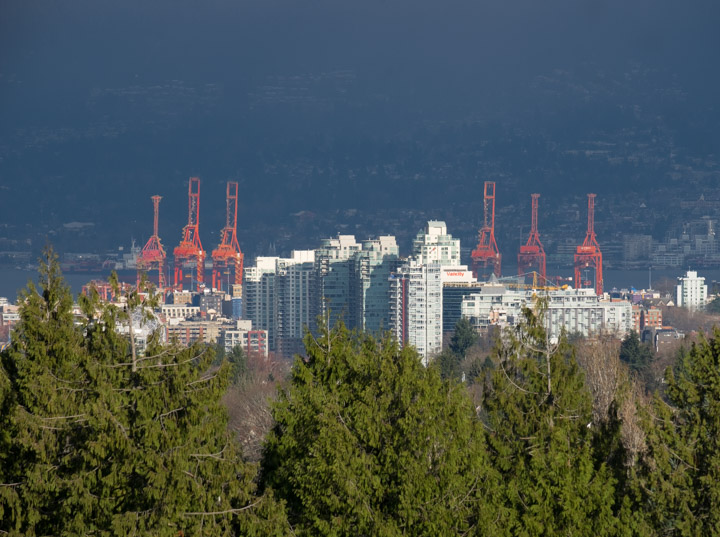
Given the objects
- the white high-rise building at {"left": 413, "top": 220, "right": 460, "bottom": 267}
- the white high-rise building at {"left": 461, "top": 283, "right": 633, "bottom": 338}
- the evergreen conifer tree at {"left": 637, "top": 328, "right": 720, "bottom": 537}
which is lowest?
the evergreen conifer tree at {"left": 637, "top": 328, "right": 720, "bottom": 537}

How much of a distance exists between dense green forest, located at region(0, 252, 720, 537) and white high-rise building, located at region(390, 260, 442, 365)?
43.9 meters

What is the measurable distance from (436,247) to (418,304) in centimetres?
1344

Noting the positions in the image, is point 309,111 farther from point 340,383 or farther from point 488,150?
point 340,383

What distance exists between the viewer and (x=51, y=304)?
11.2 metres

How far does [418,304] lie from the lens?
58125 millimetres

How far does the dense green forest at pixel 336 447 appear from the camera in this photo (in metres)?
9.86

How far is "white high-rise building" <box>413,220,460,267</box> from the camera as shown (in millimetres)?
69688

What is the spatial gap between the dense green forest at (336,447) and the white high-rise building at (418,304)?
43.9 metres

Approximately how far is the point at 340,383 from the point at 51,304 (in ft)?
7.79

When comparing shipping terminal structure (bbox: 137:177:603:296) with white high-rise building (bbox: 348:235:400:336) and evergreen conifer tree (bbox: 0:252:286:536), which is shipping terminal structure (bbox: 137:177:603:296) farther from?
evergreen conifer tree (bbox: 0:252:286:536)

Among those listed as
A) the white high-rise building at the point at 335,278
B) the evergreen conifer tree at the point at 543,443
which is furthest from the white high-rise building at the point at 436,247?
the evergreen conifer tree at the point at 543,443

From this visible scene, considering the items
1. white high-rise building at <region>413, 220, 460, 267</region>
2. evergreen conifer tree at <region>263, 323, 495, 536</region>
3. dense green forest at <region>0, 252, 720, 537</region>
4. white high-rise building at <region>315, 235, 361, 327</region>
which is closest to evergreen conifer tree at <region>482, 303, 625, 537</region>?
dense green forest at <region>0, 252, 720, 537</region>

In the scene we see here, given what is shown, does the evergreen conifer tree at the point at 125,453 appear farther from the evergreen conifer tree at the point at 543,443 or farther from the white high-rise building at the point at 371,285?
the white high-rise building at the point at 371,285

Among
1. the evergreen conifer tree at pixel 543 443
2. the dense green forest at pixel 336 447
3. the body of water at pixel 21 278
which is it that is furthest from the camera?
the body of water at pixel 21 278
